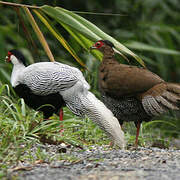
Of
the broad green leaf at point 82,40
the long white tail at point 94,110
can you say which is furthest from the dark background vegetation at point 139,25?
the long white tail at point 94,110

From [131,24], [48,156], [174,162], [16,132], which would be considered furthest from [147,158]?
[131,24]

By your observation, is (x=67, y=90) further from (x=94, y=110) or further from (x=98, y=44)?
(x=98, y=44)

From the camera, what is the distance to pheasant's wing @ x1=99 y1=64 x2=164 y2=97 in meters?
4.11

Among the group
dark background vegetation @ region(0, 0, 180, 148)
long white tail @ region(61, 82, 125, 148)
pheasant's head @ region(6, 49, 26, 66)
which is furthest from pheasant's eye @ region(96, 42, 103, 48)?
dark background vegetation @ region(0, 0, 180, 148)

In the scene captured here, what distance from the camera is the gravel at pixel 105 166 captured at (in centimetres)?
293

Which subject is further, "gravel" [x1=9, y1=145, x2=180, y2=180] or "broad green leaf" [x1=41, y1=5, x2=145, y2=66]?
"broad green leaf" [x1=41, y1=5, x2=145, y2=66]

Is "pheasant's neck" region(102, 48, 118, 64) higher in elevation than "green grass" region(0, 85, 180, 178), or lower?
higher

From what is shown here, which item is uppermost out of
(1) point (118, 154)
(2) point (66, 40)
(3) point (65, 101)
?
(2) point (66, 40)

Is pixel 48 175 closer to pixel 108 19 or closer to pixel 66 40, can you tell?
pixel 66 40

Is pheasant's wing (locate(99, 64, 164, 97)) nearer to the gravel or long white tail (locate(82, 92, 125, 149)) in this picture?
long white tail (locate(82, 92, 125, 149))

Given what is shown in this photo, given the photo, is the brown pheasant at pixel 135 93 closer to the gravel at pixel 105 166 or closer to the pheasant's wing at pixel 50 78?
the pheasant's wing at pixel 50 78

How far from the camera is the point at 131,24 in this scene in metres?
9.03

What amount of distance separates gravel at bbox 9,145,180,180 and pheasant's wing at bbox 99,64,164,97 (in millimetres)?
491

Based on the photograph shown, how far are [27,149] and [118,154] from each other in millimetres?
673
